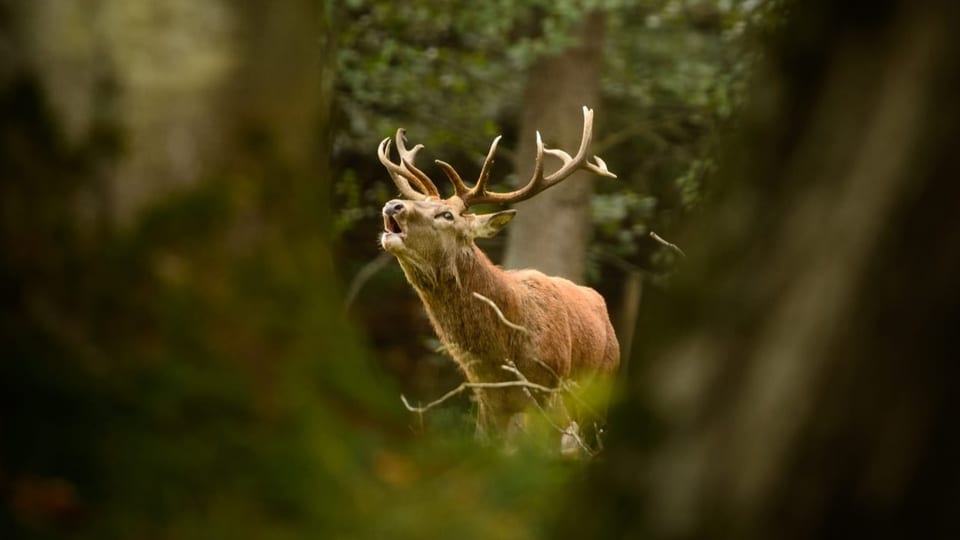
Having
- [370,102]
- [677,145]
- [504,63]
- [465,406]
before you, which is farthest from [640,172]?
[465,406]

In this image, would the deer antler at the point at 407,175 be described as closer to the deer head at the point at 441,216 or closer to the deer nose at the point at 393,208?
the deer head at the point at 441,216

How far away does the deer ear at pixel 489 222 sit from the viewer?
9.98m

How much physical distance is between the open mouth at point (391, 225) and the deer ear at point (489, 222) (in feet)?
1.88

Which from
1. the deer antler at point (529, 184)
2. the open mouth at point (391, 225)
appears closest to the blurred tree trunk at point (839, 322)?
the open mouth at point (391, 225)

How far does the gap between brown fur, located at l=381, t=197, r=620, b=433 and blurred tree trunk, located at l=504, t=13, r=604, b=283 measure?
16.7 ft

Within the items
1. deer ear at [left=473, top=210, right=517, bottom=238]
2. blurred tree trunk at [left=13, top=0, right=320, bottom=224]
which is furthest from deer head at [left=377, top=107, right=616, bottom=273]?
blurred tree trunk at [left=13, top=0, right=320, bottom=224]

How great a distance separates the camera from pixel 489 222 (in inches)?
396

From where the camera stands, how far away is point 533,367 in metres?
9.70

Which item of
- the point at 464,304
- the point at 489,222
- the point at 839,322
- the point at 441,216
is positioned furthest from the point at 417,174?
the point at 839,322

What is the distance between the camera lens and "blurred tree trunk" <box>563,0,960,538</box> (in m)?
2.46

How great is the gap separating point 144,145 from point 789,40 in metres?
1.20

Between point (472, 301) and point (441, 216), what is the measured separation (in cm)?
57

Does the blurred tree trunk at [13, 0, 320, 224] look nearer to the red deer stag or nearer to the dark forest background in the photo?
the dark forest background

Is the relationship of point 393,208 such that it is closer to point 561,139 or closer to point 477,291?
point 477,291
